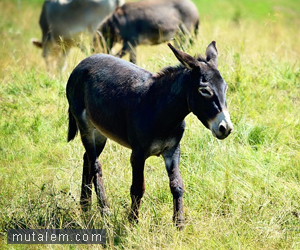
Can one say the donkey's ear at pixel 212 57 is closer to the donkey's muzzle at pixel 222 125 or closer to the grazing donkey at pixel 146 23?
the donkey's muzzle at pixel 222 125

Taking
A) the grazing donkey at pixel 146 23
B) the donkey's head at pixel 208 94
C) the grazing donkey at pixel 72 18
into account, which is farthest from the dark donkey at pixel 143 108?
the grazing donkey at pixel 72 18

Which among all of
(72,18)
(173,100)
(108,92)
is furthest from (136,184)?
(72,18)

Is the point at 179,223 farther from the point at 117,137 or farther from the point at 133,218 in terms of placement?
the point at 117,137

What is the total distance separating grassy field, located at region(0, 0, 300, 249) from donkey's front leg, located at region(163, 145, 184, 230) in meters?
0.12

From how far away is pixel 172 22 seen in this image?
36.6 feet

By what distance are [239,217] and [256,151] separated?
1.63 m

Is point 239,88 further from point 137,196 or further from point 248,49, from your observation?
point 137,196

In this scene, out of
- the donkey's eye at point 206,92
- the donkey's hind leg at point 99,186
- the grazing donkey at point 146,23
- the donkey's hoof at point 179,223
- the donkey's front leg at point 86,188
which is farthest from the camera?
the grazing donkey at point 146,23

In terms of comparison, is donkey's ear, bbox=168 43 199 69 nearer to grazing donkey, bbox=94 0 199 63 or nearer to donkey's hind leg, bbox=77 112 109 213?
donkey's hind leg, bbox=77 112 109 213

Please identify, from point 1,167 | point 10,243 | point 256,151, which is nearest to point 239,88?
point 256,151

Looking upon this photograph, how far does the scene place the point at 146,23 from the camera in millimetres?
11062

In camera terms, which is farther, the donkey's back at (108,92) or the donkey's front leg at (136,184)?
the donkey's back at (108,92)

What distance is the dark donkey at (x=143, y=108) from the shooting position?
4527 millimetres

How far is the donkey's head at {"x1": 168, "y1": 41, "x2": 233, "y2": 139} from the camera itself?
4.39m
